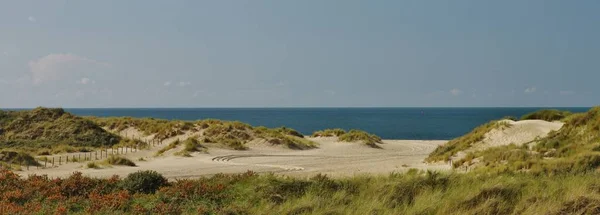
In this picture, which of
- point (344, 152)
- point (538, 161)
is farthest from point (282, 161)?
point (538, 161)

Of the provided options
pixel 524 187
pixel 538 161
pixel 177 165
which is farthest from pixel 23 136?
pixel 524 187

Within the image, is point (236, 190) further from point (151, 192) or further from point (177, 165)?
point (177, 165)

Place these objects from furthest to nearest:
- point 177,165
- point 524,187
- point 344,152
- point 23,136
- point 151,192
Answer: point 23,136 < point 344,152 < point 177,165 < point 151,192 < point 524,187

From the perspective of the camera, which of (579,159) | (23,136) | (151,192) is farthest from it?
(23,136)

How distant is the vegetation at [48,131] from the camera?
48.9 metres

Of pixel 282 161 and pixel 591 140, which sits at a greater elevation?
pixel 591 140

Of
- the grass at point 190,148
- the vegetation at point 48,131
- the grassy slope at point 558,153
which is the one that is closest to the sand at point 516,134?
the grassy slope at point 558,153

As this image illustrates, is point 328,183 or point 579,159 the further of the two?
point 579,159

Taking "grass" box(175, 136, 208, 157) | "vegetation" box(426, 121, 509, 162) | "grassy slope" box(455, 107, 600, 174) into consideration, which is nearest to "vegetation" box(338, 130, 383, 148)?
"grass" box(175, 136, 208, 157)

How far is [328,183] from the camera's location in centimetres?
1282

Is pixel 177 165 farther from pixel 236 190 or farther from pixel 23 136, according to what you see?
pixel 23 136

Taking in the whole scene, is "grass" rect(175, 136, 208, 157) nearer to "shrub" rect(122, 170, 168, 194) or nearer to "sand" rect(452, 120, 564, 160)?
"sand" rect(452, 120, 564, 160)

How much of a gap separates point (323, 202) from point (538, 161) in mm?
12784

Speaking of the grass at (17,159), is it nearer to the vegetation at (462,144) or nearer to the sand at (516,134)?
the vegetation at (462,144)
